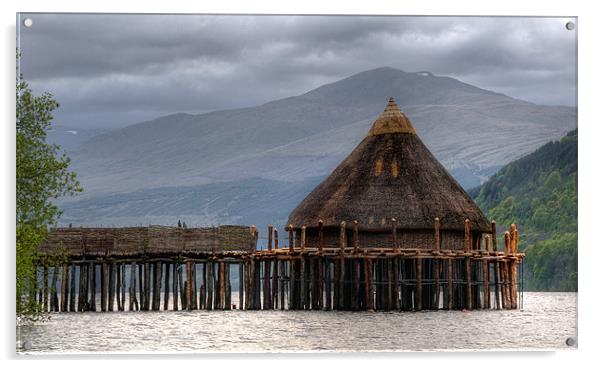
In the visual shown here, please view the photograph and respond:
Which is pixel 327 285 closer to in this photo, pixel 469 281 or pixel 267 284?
pixel 267 284

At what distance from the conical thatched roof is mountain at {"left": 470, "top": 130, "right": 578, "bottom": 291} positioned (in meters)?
3.77

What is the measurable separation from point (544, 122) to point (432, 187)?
8570 mm

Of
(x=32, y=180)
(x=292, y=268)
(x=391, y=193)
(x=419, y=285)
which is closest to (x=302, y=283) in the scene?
(x=292, y=268)

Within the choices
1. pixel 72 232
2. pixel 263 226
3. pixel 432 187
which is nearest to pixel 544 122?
pixel 432 187

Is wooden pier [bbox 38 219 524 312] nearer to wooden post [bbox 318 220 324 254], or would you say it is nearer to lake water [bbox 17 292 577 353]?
wooden post [bbox 318 220 324 254]

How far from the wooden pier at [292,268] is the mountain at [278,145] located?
17.5 feet

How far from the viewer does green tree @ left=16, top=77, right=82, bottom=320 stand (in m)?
27.8

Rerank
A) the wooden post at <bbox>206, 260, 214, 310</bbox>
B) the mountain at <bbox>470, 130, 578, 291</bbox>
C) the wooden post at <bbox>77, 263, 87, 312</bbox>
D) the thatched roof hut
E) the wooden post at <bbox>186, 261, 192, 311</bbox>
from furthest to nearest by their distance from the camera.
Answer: the mountain at <bbox>470, 130, 578, 291</bbox>, the wooden post at <bbox>206, 260, 214, 310</bbox>, the wooden post at <bbox>186, 261, 192, 311</bbox>, the thatched roof hut, the wooden post at <bbox>77, 263, 87, 312</bbox>

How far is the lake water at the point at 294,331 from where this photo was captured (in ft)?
97.1

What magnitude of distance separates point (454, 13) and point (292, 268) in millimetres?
15960

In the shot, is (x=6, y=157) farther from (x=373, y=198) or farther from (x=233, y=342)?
(x=373, y=198)

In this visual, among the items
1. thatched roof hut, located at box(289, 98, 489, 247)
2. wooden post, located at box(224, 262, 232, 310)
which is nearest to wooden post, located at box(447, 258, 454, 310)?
thatched roof hut, located at box(289, 98, 489, 247)

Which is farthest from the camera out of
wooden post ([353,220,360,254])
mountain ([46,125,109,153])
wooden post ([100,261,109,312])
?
mountain ([46,125,109,153])

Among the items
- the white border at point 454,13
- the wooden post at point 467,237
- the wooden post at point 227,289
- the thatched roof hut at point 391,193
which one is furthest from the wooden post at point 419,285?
the white border at point 454,13
